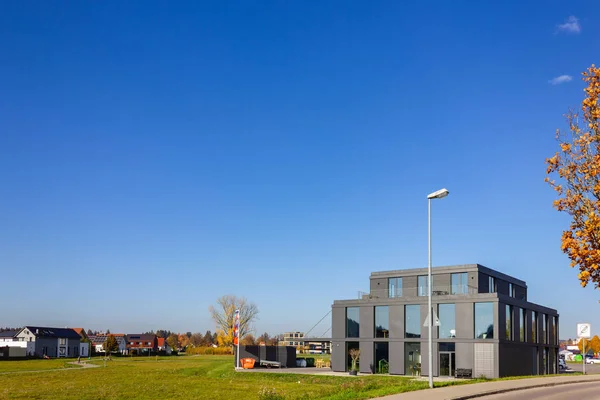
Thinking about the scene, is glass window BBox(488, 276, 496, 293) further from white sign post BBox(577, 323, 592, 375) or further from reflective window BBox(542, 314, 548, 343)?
white sign post BBox(577, 323, 592, 375)

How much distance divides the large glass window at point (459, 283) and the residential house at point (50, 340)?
9737 centimetres

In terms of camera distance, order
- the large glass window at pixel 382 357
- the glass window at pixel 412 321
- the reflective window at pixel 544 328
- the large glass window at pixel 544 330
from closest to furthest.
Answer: the glass window at pixel 412 321
the large glass window at pixel 382 357
the large glass window at pixel 544 330
the reflective window at pixel 544 328

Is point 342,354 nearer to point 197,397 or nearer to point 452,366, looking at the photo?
point 452,366

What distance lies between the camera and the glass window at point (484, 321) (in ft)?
158

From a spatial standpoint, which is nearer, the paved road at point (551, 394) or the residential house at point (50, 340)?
the paved road at point (551, 394)

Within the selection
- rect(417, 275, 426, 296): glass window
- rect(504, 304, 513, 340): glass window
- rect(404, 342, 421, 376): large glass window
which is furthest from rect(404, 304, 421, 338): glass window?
rect(504, 304, 513, 340): glass window

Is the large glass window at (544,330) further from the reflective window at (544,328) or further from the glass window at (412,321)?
the glass window at (412,321)

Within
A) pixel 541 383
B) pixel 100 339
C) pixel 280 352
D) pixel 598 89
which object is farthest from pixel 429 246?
pixel 100 339

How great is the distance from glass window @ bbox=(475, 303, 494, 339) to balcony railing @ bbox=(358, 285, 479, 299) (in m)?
1.99

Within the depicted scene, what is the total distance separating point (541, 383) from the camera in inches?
1217

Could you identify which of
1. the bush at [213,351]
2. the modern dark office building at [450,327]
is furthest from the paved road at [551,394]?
the bush at [213,351]

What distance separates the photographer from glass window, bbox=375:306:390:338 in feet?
180

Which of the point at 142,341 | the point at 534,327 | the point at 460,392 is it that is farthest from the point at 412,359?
the point at 142,341

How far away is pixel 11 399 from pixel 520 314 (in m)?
40.0
